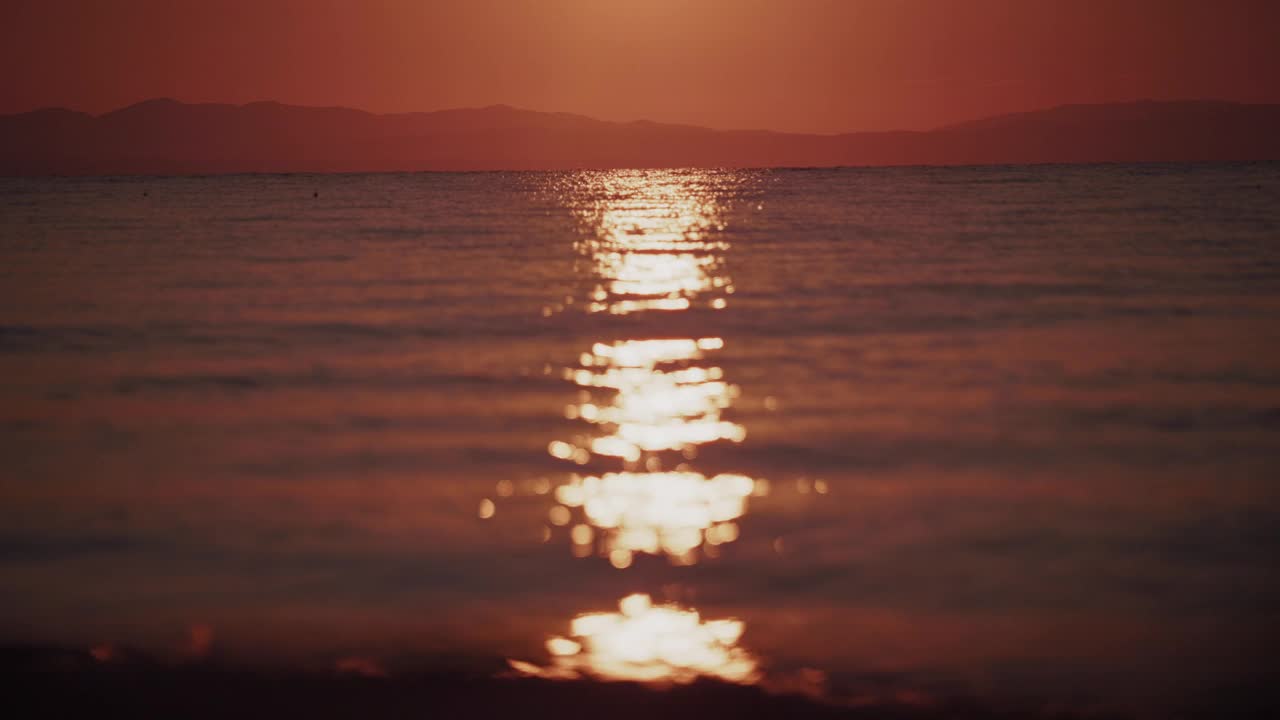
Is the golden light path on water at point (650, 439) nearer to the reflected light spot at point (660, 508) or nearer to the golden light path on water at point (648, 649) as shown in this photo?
the reflected light spot at point (660, 508)

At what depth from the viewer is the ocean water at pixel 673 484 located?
7.55 metres

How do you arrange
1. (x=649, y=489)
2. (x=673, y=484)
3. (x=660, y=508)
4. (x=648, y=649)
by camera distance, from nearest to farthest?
(x=648, y=649) < (x=660, y=508) < (x=649, y=489) < (x=673, y=484)

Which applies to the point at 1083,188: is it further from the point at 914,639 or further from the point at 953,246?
the point at 914,639

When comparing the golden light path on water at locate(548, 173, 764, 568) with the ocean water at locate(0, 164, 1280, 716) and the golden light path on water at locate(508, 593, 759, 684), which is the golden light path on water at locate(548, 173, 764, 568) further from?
the golden light path on water at locate(508, 593, 759, 684)

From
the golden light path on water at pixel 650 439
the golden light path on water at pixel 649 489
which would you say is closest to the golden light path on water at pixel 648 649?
the golden light path on water at pixel 649 489

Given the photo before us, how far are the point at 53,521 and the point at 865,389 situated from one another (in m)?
8.61

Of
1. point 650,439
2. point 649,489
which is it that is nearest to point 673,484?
point 649,489

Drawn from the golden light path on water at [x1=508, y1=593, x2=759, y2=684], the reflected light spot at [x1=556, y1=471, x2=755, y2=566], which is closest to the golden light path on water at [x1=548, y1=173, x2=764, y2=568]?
the reflected light spot at [x1=556, y1=471, x2=755, y2=566]

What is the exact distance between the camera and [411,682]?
22.6ft

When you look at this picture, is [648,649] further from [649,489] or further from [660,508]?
[649,489]

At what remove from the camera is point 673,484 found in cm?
1138

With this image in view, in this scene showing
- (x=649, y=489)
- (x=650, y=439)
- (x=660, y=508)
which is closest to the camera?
(x=660, y=508)

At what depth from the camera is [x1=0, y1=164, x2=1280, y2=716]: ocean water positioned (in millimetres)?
7547

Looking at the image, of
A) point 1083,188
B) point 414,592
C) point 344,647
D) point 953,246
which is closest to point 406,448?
point 414,592
